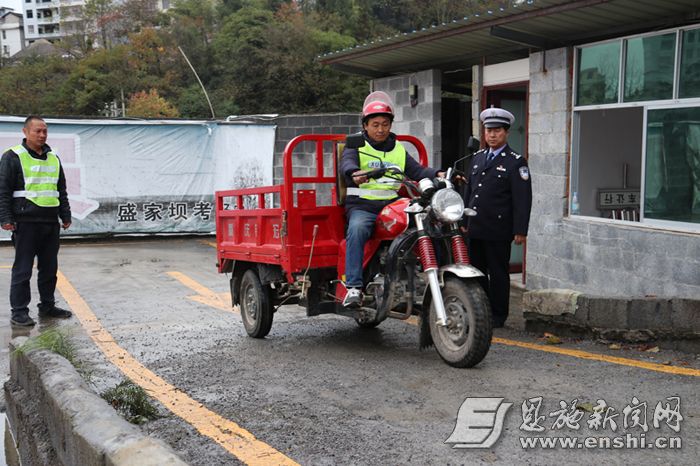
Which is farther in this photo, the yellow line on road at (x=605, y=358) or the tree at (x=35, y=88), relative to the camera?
the tree at (x=35, y=88)

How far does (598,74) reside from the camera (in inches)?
347

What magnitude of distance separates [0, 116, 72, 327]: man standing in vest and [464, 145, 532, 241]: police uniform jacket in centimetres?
448

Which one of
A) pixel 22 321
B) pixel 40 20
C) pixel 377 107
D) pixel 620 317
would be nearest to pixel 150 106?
pixel 22 321

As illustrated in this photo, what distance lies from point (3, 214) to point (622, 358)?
239 inches

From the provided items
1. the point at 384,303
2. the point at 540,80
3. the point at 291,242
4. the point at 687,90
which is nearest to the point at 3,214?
the point at 291,242

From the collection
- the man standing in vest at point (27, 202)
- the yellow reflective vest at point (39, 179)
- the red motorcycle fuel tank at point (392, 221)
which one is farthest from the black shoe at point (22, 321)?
the red motorcycle fuel tank at point (392, 221)

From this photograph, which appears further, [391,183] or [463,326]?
[391,183]

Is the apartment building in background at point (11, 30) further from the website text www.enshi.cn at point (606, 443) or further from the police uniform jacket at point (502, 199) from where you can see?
the website text www.enshi.cn at point (606, 443)

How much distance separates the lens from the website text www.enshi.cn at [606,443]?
3.89 meters

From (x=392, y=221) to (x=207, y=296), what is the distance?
4353 mm

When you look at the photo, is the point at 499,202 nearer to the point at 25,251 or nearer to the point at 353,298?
the point at 353,298

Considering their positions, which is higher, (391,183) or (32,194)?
(391,183)

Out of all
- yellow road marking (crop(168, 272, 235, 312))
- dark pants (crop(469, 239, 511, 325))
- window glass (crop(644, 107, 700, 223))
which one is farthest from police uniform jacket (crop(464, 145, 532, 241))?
yellow road marking (crop(168, 272, 235, 312))

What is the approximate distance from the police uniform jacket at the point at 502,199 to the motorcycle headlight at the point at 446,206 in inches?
60.9
